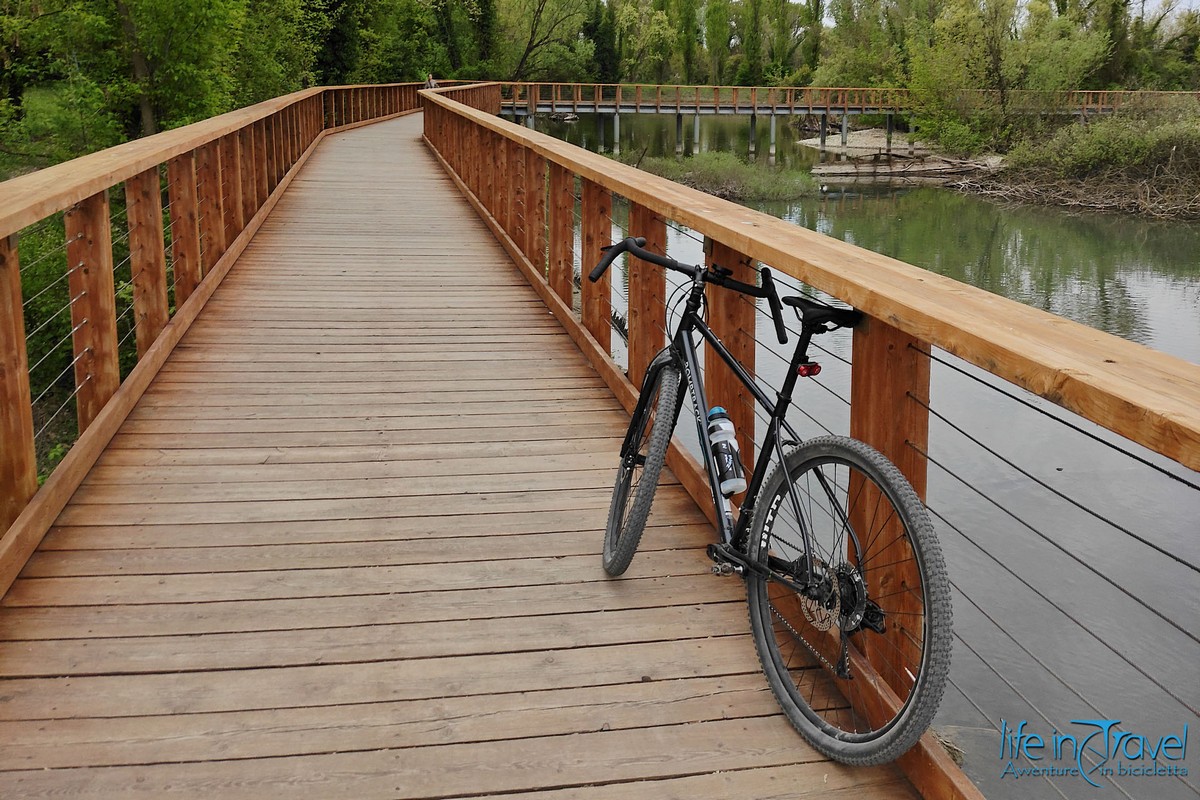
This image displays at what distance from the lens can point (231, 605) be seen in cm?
294

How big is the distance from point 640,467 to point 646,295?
4.23 feet

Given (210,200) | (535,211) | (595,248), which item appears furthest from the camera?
(535,211)

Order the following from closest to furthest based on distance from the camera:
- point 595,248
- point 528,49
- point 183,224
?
1. point 595,248
2. point 183,224
3. point 528,49

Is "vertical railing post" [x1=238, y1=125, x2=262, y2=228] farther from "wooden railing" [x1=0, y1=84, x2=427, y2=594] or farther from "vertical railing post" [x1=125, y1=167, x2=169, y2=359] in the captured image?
"vertical railing post" [x1=125, y1=167, x2=169, y2=359]

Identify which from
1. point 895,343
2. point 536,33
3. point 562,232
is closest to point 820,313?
point 895,343

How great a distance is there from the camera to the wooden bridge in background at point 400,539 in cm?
223

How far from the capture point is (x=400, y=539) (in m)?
3.39

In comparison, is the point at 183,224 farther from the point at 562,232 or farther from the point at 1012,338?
the point at 1012,338

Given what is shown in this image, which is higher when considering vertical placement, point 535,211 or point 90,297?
point 535,211

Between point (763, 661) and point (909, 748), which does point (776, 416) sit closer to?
point (763, 661)

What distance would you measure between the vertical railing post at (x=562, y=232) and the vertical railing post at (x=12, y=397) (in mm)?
3149

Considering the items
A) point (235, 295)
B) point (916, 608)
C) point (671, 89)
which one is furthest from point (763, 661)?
point (671, 89)

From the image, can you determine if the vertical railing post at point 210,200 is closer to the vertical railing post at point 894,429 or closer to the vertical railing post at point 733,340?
the vertical railing post at point 733,340

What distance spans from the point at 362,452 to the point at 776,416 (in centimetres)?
211
